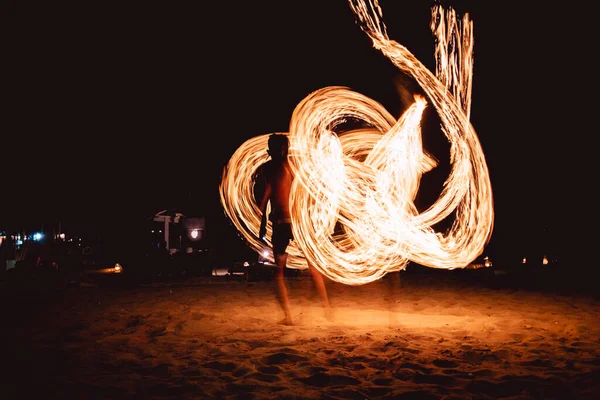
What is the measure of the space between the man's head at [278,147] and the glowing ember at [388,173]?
98cm

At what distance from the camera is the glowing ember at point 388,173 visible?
21.7 ft

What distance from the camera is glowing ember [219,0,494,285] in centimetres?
662

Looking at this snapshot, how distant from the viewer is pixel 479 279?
30.4 feet

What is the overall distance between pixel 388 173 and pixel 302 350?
377 centimetres

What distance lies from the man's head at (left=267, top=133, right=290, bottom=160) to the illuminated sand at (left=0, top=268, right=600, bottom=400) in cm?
166

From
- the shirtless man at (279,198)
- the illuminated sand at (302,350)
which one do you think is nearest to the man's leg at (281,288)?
the shirtless man at (279,198)

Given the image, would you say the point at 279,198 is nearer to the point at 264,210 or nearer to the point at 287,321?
the point at 264,210

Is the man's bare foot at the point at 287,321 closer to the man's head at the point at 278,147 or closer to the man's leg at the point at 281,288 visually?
the man's leg at the point at 281,288

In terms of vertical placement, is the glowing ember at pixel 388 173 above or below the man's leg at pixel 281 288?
above

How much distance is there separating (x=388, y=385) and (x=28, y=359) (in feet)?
8.18

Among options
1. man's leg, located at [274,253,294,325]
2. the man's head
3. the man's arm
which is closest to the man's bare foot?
man's leg, located at [274,253,294,325]

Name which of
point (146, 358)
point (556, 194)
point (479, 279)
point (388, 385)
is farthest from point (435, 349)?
point (556, 194)

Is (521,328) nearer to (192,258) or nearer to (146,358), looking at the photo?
(146,358)

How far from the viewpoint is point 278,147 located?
16.9ft
